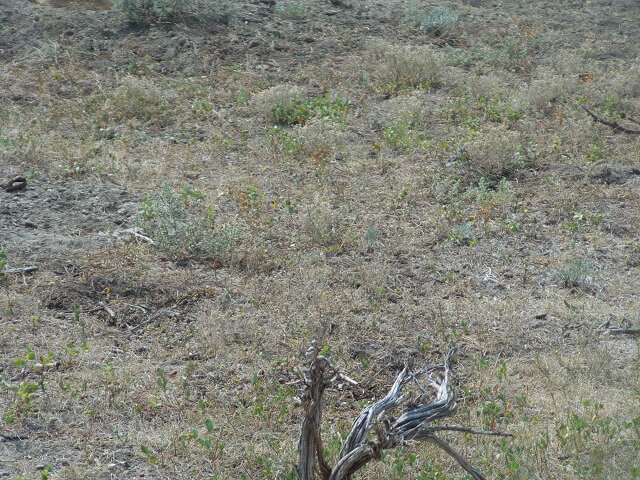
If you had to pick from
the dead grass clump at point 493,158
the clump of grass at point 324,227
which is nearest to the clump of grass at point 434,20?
the dead grass clump at point 493,158

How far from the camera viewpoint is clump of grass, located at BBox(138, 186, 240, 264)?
20.5 feet

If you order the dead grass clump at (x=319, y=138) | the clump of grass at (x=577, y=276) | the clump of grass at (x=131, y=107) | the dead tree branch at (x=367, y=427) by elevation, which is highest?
the dead tree branch at (x=367, y=427)

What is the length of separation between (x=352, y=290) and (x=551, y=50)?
7.15 meters

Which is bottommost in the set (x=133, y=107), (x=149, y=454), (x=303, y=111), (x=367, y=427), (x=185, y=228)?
(x=133, y=107)

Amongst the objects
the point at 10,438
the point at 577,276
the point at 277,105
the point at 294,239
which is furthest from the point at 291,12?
the point at 10,438

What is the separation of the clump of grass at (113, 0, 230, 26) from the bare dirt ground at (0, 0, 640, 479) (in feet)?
0.34

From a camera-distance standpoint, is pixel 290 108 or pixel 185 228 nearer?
pixel 185 228

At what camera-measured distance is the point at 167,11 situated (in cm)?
1134

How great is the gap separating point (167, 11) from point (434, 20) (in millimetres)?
4104

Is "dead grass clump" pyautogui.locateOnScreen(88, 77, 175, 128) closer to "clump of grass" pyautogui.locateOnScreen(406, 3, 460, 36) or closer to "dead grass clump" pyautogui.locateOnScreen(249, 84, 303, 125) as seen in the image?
"dead grass clump" pyautogui.locateOnScreen(249, 84, 303, 125)

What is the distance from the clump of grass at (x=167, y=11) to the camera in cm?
1125

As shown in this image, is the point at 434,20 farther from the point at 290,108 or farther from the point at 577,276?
the point at 577,276

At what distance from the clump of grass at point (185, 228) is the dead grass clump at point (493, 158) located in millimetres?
2779

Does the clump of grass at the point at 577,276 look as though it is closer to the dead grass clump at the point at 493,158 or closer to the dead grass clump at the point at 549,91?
the dead grass clump at the point at 493,158
